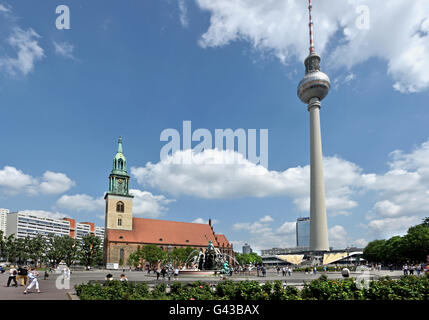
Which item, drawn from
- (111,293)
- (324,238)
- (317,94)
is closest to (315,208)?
(324,238)

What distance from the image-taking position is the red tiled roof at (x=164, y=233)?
9138 cm

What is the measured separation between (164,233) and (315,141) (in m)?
50.2

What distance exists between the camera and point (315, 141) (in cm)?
9638

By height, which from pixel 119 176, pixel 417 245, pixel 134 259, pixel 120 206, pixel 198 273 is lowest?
pixel 134 259

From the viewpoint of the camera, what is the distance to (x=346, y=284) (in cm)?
1505

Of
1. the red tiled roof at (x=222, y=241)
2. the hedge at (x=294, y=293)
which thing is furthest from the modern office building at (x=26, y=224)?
the hedge at (x=294, y=293)

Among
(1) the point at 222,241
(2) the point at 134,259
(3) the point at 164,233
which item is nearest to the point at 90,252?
(2) the point at 134,259

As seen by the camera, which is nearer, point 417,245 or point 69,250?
point 417,245

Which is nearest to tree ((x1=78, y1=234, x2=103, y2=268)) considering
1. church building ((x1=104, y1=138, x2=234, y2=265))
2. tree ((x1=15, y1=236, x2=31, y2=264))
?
church building ((x1=104, y1=138, x2=234, y2=265))

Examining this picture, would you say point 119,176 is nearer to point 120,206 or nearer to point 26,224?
point 120,206

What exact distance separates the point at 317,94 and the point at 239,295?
9534cm

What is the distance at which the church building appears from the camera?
88.5 metres

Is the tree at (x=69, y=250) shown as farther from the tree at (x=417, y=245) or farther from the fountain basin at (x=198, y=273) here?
the tree at (x=417, y=245)
